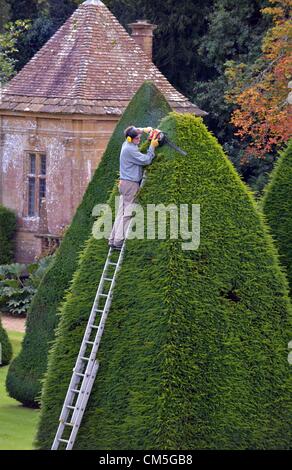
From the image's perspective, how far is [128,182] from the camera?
14.2m

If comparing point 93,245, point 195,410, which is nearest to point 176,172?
point 93,245

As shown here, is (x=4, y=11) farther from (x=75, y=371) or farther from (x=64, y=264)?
(x=75, y=371)

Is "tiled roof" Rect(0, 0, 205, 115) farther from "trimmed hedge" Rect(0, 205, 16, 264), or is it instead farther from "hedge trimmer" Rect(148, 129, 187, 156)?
"hedge trimmer" Rect(148, 129, 187, 156)

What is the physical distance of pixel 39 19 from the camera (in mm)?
45531

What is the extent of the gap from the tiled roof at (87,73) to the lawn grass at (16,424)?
13710 mm

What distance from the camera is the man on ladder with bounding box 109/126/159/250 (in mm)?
14055

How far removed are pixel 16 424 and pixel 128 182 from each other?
21.3ft

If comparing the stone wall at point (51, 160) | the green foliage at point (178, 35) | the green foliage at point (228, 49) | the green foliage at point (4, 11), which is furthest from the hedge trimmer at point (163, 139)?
the green foliage at point (4, 11)

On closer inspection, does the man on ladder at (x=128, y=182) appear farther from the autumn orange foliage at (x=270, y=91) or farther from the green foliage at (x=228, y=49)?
the green foliage at (x=228, y=49)

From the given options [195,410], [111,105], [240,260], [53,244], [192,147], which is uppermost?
[192,147]

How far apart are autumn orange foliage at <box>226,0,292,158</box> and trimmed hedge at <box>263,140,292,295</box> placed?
14489mm

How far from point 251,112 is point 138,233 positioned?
21.3 metres

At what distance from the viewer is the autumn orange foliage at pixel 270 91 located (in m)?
32.2

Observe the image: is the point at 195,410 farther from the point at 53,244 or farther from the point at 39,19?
the point at 39,19
